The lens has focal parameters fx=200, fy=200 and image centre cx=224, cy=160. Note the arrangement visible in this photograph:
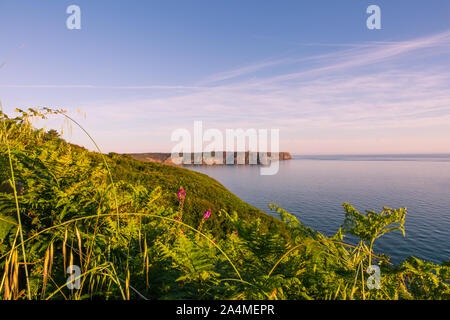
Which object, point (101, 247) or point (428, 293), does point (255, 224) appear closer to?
point (101, 247)

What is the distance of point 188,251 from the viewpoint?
5.58ft

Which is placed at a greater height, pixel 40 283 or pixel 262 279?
pixel 262 279

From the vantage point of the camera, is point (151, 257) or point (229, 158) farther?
point (229, 158)

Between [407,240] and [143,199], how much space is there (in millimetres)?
32618

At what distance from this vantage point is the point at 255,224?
2006 mm

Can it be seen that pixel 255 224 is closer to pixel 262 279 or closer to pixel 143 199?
pixel 262 279

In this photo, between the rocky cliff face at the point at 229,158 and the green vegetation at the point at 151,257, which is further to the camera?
the rocky cliff face at the point at 229,158

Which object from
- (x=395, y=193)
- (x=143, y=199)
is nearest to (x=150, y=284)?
(x=143, y=199)

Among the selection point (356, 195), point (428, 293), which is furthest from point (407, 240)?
point (428, 293)

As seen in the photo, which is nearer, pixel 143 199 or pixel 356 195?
pixel 143 199

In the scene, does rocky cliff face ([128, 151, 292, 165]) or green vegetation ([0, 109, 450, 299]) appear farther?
rocky cliff face ([128, 151, 292, 165])
